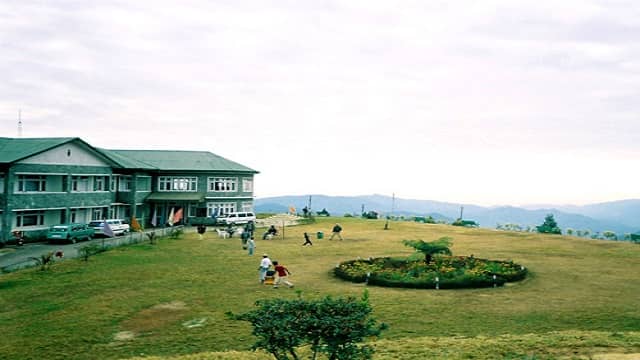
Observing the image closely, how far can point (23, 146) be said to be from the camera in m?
46.1

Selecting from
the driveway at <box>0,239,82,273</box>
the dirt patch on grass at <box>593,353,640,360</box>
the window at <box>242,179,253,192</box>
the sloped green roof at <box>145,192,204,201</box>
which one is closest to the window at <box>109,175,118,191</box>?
the sloped green roof at <box>145,192,204,201</box>

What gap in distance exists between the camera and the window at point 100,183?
52312 millimetres

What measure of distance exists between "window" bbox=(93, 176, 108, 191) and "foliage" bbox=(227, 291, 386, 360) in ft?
152

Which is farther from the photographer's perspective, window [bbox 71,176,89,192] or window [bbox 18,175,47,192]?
window [bbox 71,176,89,192]

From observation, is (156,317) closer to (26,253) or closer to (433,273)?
(433,273)

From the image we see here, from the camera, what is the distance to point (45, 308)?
73.4 feet

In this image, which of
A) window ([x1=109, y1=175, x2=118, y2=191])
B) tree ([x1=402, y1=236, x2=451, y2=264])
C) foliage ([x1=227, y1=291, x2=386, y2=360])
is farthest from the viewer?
window ([x1=109, y1=175, x2=118, y2=191])

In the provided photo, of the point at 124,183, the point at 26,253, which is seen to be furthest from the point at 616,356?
the point at 124,183

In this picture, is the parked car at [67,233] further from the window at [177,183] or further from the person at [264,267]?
the person at [264,267]

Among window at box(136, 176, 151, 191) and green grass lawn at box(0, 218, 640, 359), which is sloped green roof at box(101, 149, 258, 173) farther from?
green grass lawn at box(0, 218, 640, 359)

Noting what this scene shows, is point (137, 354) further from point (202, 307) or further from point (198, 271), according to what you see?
point (198, 271)

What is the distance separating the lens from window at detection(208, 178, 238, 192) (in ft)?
211

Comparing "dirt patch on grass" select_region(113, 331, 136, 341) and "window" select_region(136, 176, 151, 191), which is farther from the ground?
"window" select_region(136, 176, 151, 191)

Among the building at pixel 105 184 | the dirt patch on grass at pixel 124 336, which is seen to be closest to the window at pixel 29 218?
the building at pixel 105 184
